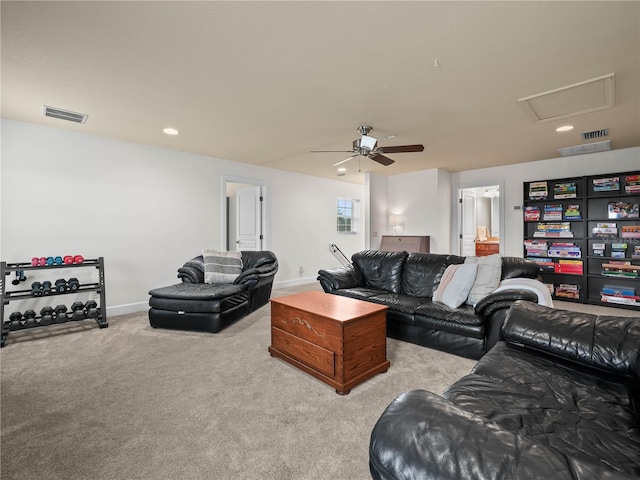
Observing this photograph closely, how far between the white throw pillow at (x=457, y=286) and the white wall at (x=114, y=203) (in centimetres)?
368

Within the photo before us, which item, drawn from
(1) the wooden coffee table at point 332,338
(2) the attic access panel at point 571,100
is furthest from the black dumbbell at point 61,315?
(2) the attic access panel at point 571,100

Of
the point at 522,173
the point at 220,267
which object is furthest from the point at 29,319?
the point at 522,173

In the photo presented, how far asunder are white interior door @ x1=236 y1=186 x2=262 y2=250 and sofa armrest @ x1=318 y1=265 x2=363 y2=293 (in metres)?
2.41

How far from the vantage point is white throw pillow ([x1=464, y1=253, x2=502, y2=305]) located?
3027 mm

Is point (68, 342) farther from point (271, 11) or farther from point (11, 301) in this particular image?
point (271, 11)

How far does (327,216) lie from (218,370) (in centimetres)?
508

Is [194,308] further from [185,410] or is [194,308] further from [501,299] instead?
[501,299]

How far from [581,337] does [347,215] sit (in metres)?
6.43

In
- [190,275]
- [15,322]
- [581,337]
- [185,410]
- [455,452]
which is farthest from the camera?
[190,275]

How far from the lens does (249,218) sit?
613cm

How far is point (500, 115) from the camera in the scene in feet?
11.2

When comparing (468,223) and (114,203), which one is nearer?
(114,203)

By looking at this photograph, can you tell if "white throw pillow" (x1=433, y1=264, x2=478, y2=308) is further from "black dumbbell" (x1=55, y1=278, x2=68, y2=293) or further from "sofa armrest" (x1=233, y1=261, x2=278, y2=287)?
"black dumbbell" (x1=55, y1=278, x2=68, y2=293)

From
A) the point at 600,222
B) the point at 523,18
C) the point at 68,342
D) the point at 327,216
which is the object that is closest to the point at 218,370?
the point at 68,342
